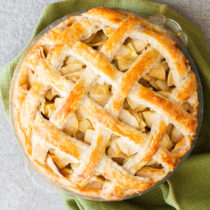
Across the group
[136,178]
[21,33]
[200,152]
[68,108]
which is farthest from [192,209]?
[21,33]

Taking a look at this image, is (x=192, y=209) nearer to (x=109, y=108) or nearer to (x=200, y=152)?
(x=200, y=152)

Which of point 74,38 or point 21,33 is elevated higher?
point 74,38

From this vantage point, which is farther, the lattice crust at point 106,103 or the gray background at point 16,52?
the gray background at point 16,52

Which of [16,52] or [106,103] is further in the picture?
[16,52]
